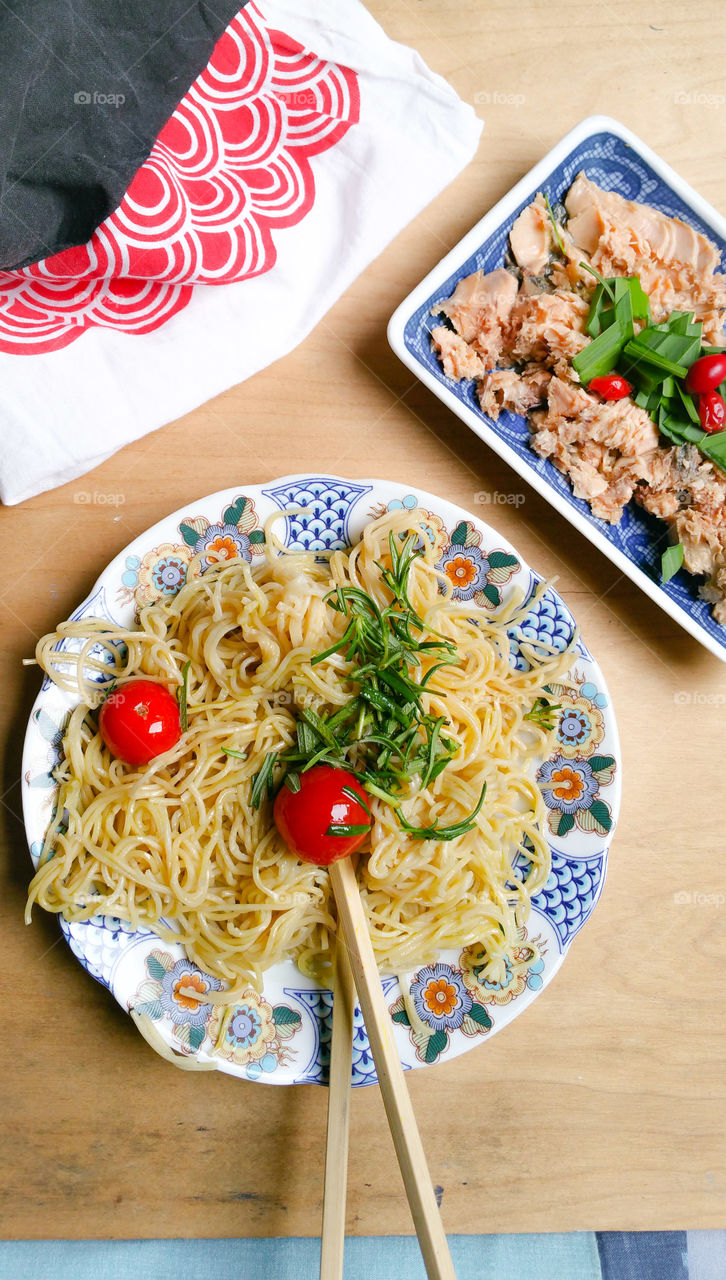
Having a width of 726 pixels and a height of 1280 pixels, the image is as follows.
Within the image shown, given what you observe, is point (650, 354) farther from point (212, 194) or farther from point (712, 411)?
point (212, 194)

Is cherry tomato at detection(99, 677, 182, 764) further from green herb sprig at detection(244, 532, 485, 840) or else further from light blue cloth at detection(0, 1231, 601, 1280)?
light blue cloth at detection(0, 1231, 601, 1280)

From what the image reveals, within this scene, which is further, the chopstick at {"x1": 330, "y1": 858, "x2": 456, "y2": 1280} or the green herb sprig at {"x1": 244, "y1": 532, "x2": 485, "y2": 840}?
the green herb sprig at {"x1": 244, "y1": 532, "x2": 485, "y2": 840}

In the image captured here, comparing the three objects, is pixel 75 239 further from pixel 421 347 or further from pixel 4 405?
pixel 421 347

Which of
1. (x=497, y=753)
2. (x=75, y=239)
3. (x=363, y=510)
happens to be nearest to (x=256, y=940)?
(x=497, y=753)

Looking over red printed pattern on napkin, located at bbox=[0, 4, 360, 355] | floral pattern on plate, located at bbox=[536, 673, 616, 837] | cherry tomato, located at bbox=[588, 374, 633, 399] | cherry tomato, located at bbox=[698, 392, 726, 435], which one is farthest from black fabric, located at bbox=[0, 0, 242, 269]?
floral pattern on plate, located at bbox=[536, 673, 616, 837]

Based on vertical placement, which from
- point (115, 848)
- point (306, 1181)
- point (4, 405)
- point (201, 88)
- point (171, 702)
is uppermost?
point (201, 88)

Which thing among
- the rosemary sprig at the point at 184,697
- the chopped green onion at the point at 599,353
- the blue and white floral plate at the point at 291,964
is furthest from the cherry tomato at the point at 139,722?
the chopped green onion at the point at 599,353
